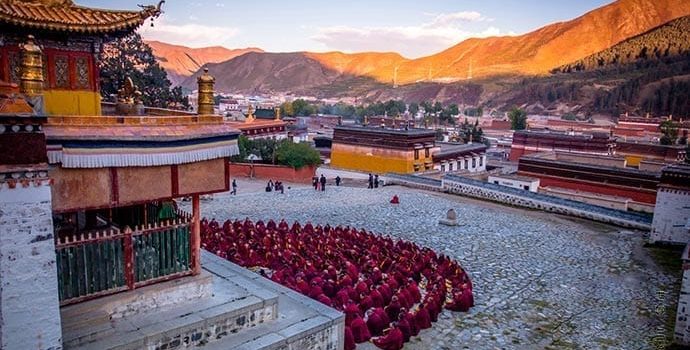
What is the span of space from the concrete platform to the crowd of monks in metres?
1.35

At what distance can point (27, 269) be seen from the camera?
604 centimetres

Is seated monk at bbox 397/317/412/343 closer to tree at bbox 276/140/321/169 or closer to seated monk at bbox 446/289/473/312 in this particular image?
seated monk at bbox 446/289/473/312

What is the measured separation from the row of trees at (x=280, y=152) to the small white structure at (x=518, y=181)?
1200 cm

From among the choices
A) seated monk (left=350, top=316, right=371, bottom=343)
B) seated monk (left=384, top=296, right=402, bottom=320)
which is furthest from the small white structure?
seated monk (left=350, top=316, right=371, bottom=343)

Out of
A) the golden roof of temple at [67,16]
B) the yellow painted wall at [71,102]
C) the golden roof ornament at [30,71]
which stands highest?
the golden roof of temple at [67,16]

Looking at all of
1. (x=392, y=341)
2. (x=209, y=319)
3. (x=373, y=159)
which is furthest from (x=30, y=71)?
(x=373, y=159)

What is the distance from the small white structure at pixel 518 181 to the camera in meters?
31.4

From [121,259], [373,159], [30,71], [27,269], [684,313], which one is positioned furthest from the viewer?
[373,159]

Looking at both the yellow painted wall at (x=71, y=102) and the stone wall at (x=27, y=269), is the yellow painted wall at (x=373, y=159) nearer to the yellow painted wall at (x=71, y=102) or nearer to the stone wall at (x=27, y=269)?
the yellow painted wall at (x=71, y=102)

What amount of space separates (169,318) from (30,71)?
409 centimetres

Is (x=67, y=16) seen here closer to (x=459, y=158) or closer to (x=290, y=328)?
(x=290, y=328)

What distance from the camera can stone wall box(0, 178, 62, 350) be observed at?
232 inches

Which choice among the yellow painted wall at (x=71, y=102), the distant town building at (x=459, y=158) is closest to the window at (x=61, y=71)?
the yellow painted wall at (x=71, y=102)

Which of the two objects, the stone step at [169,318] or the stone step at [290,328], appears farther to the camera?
the stone step at [290,328]
